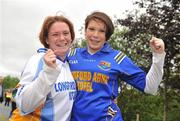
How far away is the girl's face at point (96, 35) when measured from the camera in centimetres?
404

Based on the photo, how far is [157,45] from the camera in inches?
151

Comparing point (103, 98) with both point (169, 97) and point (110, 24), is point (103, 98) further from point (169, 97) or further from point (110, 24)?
point (169, 97)

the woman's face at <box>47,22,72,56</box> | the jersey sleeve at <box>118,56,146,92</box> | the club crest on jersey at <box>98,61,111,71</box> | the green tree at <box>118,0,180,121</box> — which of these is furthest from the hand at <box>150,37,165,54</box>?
the green tree at <box>118,0,180,121</box>

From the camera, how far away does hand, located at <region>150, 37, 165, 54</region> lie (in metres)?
3.83

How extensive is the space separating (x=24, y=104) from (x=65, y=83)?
429mm

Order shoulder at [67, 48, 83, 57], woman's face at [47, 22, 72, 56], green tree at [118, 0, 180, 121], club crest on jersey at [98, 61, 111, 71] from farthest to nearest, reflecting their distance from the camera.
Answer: green tree at [118, 0, 180, 121] → shoulder at [67, 48, 83, 57] → club crest on jersey at [98, 61, 111, 71] → woman's face at [47, 22, 72, 56]

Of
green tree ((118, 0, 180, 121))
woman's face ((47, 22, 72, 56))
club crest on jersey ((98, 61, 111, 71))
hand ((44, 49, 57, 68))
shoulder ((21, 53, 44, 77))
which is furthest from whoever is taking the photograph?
green tree ((118, 0, 180, 121))

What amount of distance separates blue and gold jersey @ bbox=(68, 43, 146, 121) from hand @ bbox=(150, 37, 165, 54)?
0.28 m

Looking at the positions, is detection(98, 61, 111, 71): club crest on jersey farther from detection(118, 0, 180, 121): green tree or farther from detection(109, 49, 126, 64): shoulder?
detection(118, 0, 180, 121): green tree

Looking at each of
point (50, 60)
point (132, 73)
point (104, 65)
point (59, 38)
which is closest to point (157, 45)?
point (132, 73)

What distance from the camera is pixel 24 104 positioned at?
3459mm

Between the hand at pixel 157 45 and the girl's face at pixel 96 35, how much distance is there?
1.47ft

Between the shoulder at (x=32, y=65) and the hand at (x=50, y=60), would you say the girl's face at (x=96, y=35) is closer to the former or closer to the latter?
the shoulder at (x=32, y=65)

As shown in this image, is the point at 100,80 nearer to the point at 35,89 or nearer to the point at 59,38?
the point at 59,38
